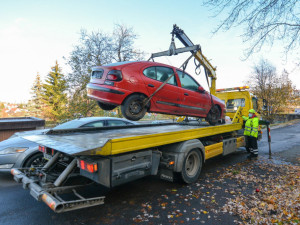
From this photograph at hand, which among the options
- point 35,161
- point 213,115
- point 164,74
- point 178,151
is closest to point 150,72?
point 164,74

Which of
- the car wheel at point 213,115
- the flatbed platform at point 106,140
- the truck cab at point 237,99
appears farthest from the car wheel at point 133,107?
the truck cab at point 237,99

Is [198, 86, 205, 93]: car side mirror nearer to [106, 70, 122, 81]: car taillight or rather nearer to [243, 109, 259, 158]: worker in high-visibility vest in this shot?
[243, 109, 259, 158]: worker in high-visibility vest

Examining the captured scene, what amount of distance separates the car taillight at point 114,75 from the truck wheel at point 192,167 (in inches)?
84.8

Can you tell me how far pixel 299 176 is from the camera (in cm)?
459

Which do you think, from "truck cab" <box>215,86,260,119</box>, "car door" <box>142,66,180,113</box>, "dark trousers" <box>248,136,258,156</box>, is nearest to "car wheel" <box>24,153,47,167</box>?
"car door" <box>142,66,180,113</box>

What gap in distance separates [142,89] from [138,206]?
218 centimetres

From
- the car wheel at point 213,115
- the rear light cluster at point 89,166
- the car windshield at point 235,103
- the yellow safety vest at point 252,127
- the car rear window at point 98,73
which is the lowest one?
the rear light cluster at point 89,166

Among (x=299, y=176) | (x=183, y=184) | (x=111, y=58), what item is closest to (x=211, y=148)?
(x=183, y=184)

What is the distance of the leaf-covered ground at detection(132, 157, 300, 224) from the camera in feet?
9.05

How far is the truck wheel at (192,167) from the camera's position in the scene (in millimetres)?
3925

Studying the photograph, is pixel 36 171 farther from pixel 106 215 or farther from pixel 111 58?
pixel 111 58

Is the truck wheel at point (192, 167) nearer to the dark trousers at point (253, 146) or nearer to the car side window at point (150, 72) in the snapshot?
the car side window at point (150, 72)

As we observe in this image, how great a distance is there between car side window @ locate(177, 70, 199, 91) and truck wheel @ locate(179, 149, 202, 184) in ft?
5.58

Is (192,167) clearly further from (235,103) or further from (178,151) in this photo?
(235,103)
